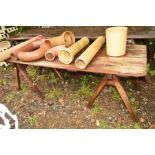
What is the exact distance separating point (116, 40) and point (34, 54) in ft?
3.28

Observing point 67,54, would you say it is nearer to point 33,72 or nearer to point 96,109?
point 96,109

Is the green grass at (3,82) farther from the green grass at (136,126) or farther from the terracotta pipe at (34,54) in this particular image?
the green grass at (136,126)

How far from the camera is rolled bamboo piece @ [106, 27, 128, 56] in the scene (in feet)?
9.36

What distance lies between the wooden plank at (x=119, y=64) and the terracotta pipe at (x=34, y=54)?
63 mm

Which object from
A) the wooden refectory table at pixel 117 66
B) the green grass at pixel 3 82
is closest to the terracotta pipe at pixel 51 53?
the wooden refectory table at pixel 117 66

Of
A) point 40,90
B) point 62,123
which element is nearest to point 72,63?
point 62,123

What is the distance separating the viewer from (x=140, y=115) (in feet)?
10.3

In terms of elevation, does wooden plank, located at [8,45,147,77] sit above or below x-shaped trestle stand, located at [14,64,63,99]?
above

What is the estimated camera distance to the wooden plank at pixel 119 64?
8.68 feet

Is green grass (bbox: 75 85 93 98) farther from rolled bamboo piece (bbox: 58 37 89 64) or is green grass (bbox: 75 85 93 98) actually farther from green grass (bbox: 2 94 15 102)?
green grass (bbox: 2 94 15 102)

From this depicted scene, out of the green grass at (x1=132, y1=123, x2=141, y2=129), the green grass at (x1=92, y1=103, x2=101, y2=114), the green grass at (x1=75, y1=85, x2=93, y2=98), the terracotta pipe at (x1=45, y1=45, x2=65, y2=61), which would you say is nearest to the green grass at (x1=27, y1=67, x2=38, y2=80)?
the green grass at (x1=75, y1=85, x2=93, y2=98)

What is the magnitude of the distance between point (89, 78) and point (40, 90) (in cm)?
80

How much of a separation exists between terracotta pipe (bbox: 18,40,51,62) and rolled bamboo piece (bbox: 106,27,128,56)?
2.62ft
